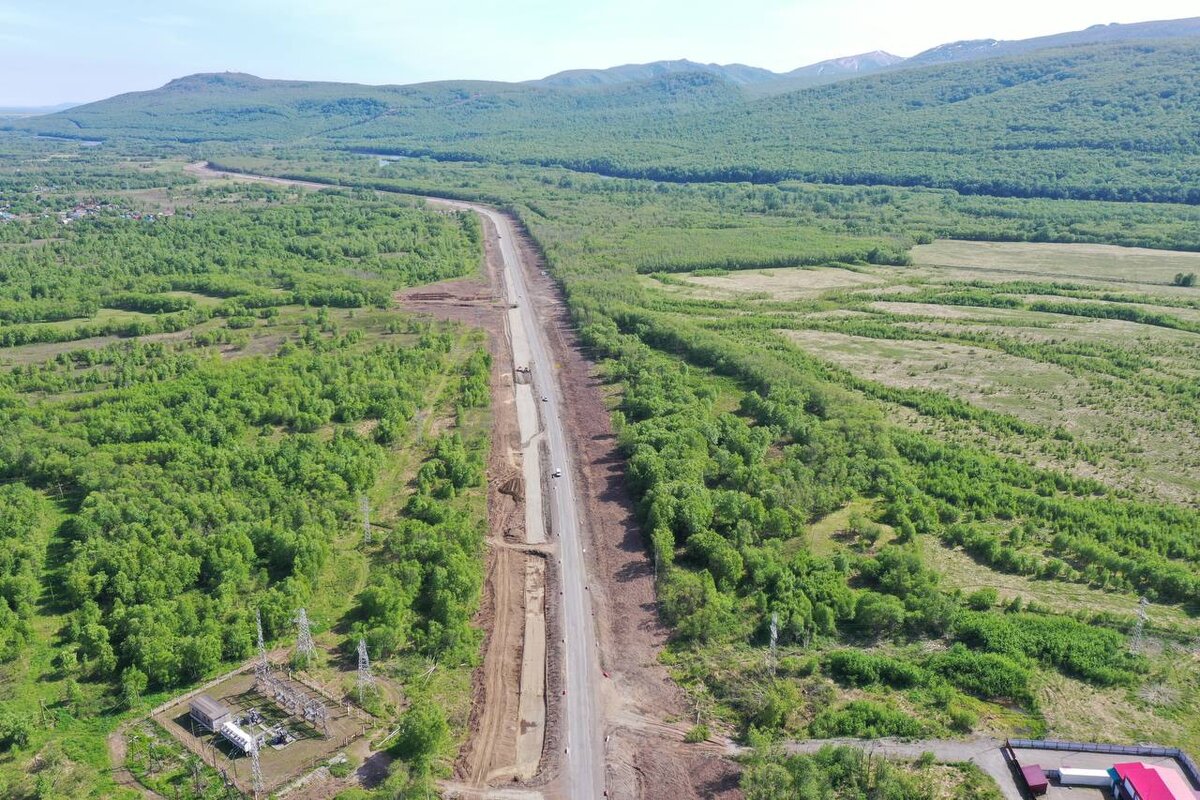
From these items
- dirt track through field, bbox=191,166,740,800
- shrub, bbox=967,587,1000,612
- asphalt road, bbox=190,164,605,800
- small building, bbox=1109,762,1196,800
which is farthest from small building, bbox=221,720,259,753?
shrub, bbox=967,587,1000,612

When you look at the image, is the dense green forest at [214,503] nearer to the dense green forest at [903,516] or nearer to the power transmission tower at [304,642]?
the power transmission tower at [304,642]

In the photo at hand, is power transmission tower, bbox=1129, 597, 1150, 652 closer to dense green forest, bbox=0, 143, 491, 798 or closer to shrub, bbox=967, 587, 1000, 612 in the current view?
Answer: shrub, bbox=967, 587, 1000, 612

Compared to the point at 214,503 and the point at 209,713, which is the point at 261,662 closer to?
the point at 209,713

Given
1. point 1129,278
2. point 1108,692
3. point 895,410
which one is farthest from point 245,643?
point 1129,278

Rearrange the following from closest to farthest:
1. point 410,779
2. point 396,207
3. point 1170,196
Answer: point 410,779, point 1170,196, point 396,207

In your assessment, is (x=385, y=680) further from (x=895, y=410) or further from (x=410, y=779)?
(x=895, y=410)

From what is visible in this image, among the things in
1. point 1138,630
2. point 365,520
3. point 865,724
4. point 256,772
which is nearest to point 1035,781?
point 865,724


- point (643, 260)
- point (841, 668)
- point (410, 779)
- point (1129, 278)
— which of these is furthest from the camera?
point (643, 260)
